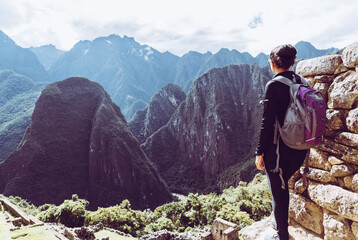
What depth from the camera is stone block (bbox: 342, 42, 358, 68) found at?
3148 mm

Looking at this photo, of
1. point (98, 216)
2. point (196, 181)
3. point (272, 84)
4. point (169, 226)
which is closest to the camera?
point (272, 84)

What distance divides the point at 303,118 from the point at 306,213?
1.94 m

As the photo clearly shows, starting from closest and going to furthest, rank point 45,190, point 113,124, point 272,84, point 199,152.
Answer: point 272,84
point 45,190
point 113,124
point 199,152

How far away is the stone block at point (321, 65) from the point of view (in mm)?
3523

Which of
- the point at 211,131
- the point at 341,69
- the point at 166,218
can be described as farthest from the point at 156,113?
the point at 341,69

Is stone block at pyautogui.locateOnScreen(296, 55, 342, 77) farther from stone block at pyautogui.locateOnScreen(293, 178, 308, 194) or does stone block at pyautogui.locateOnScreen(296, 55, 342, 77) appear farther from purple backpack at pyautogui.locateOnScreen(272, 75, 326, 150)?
stone block at pyautogui.locateOnScreen(293, 178, 308, 194)

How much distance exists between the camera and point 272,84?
10.0 ft

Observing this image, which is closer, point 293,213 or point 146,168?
point 293,213

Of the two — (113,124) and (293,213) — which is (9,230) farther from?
(113,124)

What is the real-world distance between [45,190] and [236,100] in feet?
354

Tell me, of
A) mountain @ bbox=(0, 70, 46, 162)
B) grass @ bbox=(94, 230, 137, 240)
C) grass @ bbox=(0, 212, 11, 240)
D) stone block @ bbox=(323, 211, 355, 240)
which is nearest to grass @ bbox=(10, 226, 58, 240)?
grass @ bbox=(0, 212, 11, 240)

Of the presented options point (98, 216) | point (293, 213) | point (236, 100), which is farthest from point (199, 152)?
point (293, 213)

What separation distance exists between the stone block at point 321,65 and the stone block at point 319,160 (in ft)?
4.26

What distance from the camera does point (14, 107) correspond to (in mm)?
137500
